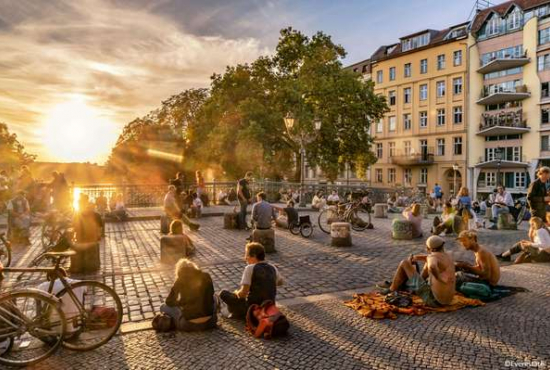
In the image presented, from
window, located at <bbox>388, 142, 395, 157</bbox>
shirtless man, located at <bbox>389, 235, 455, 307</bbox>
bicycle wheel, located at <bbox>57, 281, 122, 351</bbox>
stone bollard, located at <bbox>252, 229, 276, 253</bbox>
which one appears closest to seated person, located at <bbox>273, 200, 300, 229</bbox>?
stone bollard, located at <bbox>252, 229, 276, 253</bbox>

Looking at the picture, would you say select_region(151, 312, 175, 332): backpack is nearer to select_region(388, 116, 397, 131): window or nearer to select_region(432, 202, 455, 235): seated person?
select_region(432, 202, 455, 235): seated person

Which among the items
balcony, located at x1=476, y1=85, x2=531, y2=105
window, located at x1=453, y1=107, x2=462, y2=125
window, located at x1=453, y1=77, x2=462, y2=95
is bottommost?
window, located at x1=453, y1=107, x2=462, y2=125

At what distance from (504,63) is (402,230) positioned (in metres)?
39.0

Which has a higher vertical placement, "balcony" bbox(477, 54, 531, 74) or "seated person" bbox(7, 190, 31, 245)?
"balcony" bbox(477, 54, 531, 74)

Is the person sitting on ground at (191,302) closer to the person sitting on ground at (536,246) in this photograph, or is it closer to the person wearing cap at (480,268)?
the person wearing cap at (480,268)

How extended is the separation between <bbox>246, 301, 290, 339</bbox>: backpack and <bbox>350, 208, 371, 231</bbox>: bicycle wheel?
424 inches

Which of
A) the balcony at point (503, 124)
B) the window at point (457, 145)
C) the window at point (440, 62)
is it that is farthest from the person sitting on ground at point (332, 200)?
the window at point (440, 62)

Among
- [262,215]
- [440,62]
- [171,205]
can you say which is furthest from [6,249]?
[440,62]

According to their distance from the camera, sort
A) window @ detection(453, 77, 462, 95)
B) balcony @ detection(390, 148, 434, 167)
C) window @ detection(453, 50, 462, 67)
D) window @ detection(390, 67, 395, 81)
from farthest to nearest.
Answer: window @ detection(390, 67, 395, 81)
balcony @ detection(390, 148, 434, 167)
window @ detection(453, 77, 462, 95)
window @ detection(453, 50, 462, 67)

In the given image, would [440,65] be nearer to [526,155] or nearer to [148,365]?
[526,155]

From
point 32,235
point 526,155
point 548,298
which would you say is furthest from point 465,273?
point 526,155

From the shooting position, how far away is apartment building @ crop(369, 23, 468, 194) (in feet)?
162

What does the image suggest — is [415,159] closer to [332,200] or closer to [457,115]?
[457,115]

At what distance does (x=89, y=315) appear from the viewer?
17.1 ft
